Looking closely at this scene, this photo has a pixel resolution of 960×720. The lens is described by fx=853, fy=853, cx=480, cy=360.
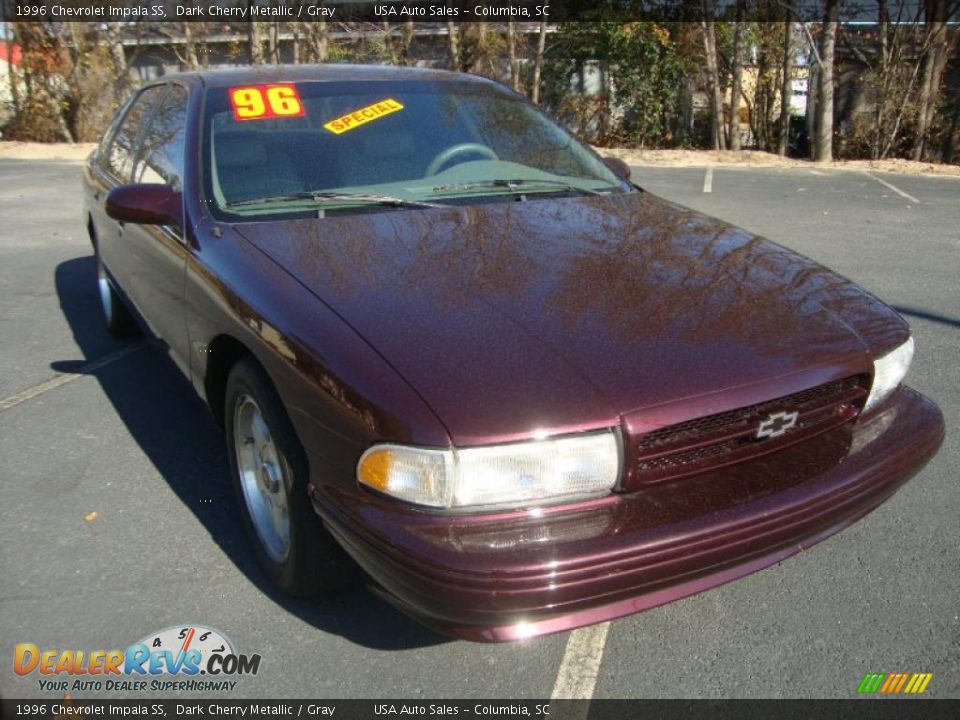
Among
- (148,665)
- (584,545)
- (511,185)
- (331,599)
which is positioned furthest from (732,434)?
(148,665)

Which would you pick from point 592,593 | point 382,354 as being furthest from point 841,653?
point 382,354

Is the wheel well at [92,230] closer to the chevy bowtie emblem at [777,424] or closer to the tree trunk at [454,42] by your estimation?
the chevy bowtie emblem at [777,424]

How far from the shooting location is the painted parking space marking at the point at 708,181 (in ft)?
38.0

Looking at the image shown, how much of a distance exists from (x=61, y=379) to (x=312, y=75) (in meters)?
2.17

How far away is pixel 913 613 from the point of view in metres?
2.58

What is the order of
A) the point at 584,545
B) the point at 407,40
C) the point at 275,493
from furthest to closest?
the point at 407,40 → the point at 275,493 → the point at 584,545

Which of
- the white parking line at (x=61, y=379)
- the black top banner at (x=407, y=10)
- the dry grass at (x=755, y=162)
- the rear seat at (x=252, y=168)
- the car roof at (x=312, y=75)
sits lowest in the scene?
the white parking line at (x=61, y=379)

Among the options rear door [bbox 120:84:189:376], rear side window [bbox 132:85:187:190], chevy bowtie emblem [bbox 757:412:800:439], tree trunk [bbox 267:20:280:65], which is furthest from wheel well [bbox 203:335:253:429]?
tree trunk [bbox 267:20:280:65]

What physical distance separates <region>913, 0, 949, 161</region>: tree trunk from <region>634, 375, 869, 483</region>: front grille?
16.2 meters

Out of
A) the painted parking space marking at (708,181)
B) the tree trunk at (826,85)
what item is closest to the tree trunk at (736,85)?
the tree trunk at (826,85)

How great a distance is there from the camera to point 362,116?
3.47 m

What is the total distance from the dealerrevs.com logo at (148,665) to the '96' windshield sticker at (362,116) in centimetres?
197

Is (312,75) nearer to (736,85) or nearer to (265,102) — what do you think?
(265,102)

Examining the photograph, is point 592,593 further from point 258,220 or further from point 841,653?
point 258,220
